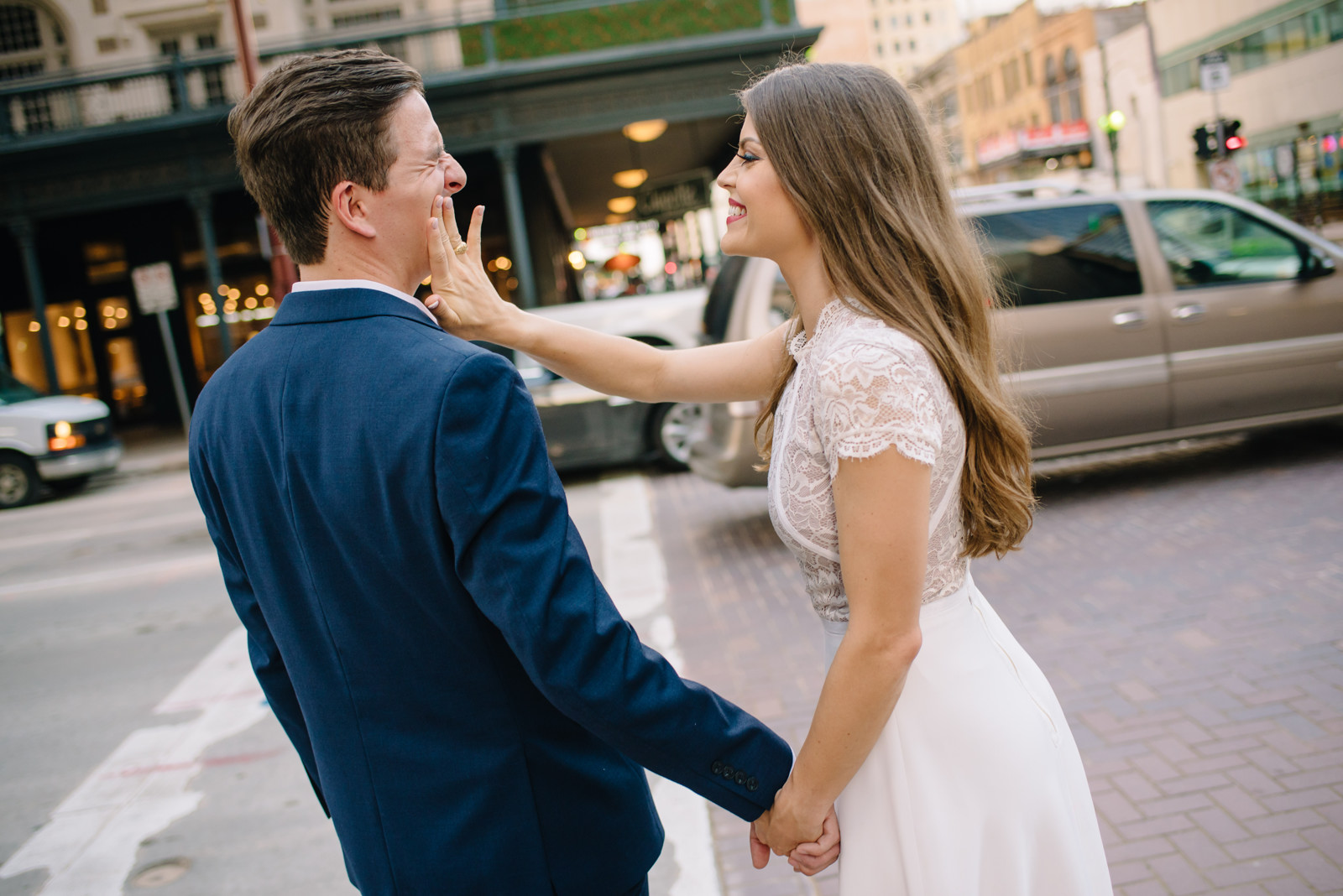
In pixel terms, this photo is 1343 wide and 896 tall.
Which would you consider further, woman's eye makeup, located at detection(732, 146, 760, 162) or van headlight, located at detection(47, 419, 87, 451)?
van headlight, located at detection(47, 419, 87, 451)

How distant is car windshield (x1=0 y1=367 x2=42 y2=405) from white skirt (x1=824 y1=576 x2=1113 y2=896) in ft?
50.9

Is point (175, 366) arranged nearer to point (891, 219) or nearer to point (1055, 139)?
point (891, 219)

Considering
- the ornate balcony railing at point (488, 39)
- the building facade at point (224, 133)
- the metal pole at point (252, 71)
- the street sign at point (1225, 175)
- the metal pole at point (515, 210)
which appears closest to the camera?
the metal pole at point (252, 71)

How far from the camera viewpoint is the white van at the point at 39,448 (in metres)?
13.6

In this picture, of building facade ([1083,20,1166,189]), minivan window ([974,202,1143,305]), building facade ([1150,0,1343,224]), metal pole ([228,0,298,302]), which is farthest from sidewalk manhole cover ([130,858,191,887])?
building facade ([1083,20,1166,189])

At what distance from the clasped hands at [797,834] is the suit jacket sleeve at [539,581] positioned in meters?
0.21

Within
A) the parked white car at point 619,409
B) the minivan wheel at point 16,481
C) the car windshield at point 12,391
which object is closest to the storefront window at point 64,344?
the car windshield at point 12,391

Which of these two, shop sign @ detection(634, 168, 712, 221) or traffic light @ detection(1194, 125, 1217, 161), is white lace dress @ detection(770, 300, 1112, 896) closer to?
shop sign @ detection(634, 168, 712, 221)

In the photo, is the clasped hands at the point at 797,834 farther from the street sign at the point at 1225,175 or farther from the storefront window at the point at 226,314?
the storefront window at the point at 226,314

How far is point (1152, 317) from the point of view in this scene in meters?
6.62

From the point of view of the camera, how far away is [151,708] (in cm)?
515

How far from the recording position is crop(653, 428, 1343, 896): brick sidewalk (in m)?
2.97

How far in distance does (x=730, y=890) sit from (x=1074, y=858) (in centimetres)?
160

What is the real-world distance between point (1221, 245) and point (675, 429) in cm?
481
